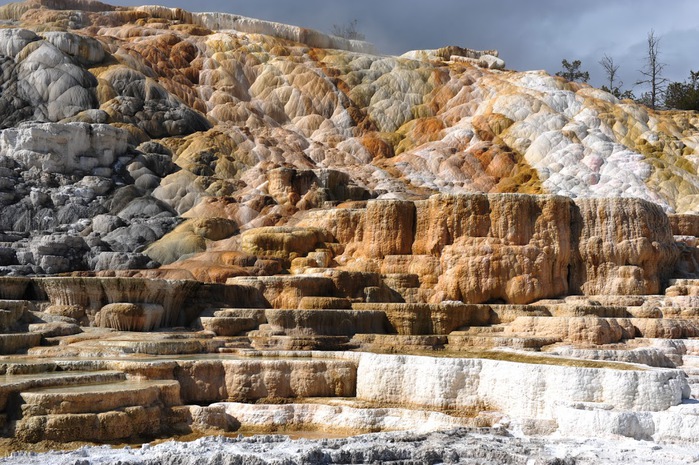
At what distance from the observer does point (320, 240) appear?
24.4m

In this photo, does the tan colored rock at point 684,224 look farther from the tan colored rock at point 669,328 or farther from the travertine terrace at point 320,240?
the tan colored rock at point 669,328

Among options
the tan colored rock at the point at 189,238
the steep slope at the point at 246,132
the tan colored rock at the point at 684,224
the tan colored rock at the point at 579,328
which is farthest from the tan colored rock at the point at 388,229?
the tan colored rock at the point at 684,224

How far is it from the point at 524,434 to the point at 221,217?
1728 cm

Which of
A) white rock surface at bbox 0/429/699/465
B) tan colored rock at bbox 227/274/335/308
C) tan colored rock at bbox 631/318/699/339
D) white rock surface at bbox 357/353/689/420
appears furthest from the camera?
tan colored rock at bbox 227/274/335/308

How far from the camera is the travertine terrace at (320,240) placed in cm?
1302

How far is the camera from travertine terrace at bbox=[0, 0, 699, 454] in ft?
42.7

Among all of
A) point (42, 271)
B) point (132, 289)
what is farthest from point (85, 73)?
point (132, 289)

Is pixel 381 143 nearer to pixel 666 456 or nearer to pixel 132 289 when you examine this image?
pixel 132 289

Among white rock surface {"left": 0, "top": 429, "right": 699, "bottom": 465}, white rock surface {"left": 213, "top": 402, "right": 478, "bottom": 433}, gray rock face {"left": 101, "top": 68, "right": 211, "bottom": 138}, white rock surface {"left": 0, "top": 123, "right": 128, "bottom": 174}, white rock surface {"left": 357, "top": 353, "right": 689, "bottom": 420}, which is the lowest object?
white rock surface {"left": 0, "top": 429, "right": 699, "bottom": 465}

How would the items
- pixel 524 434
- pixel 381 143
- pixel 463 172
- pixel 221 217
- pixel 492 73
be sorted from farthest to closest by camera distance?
pixel 492 73 → pixel 381 143 → pixel 463 172 → pixel 221 217 → pixel 524 434

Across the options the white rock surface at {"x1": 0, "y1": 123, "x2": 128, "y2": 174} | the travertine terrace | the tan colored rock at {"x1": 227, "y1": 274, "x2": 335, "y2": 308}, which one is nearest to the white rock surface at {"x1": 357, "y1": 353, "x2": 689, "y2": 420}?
the travertine terrace

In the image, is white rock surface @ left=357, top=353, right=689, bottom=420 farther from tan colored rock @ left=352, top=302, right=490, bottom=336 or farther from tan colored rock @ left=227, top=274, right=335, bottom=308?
tan colored rock @ left=227, top=274, right=335, bottom=308

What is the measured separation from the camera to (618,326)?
1709 centimetres

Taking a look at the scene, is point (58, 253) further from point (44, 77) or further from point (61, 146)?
point (44, 77)
